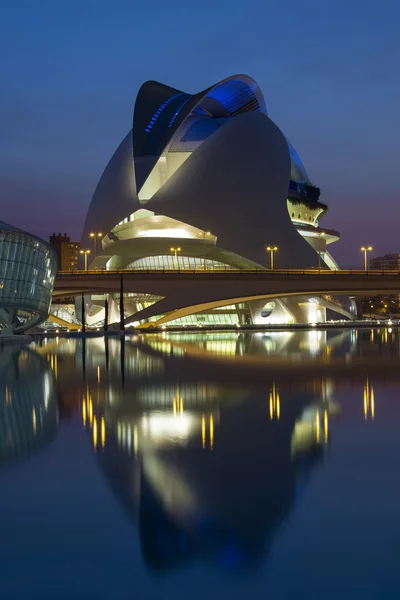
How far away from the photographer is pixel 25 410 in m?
11.9

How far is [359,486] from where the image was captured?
6.66 meters

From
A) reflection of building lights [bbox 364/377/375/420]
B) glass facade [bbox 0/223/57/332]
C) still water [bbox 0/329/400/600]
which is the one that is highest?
glass facade [bbox 0/223/57/332]

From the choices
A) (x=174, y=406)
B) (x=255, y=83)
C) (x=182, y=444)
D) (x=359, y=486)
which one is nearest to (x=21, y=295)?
(x=174, y=406)

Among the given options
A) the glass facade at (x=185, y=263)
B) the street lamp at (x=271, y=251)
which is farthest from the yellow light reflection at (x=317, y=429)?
the glass facade at (x=185, y=263)

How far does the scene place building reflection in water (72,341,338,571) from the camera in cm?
530

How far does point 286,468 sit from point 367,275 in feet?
160

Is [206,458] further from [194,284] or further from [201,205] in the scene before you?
[201,205]

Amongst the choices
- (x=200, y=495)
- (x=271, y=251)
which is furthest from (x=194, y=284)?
(x=200, y=495)

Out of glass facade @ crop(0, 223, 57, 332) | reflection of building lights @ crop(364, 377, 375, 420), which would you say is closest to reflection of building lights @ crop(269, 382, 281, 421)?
reflection of building lights @ crop(364, 377, 375, 420)

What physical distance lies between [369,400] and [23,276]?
26797mm

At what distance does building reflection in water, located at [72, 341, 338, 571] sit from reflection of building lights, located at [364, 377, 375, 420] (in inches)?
24.1

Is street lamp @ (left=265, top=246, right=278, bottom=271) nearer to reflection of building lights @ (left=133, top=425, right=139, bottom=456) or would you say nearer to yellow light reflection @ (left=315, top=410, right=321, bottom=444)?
yellow light reflection @ (left=315, top=410, right=321, bottom=444)

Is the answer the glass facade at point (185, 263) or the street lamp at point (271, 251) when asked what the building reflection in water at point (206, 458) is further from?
the glass facade at point (185, 263)

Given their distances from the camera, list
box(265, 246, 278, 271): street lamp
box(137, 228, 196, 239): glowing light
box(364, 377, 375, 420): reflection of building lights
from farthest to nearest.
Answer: box(137, 228, 196, 239): glowing light → box(265, 246, 278, 271): street lamp → box(364, 377, 375, 420): reflection of building lights
